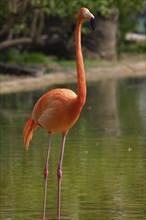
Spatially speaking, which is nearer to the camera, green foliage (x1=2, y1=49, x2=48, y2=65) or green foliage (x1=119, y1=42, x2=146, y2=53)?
green foliage (x1=2, y1=49, x2=48, y2=65)

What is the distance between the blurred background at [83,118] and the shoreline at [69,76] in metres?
0.03

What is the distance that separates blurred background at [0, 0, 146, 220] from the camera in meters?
10.2

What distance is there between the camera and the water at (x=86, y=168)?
977 cm

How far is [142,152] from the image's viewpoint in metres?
13.6

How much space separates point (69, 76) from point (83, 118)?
8.77 m

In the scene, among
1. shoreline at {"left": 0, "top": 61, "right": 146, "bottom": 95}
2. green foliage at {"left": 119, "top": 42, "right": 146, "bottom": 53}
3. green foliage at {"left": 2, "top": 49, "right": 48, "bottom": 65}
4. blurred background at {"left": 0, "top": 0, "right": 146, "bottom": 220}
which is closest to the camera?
blurred background at {"left": 0, "top": 0, "right": 146, "bottom": 220}

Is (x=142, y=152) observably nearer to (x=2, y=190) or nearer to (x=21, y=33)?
(x=2, y=190)

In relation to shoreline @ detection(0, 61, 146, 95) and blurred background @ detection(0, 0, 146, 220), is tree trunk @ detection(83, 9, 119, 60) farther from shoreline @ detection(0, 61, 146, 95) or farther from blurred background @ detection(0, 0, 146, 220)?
shoreline @ detection(0, 61, 146, 95)

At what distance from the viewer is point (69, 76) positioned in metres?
26.9

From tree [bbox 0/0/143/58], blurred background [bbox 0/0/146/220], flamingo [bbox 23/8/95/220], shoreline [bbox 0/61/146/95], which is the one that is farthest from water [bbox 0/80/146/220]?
tree [bbox 0/0/143/58]

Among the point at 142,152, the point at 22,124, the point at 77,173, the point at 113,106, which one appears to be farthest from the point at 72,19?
the point at 77,173

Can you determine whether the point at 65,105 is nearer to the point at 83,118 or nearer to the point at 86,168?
the point at 86,168

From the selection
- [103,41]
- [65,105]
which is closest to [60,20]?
[103,41]

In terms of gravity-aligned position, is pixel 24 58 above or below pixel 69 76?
below
